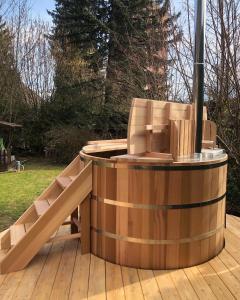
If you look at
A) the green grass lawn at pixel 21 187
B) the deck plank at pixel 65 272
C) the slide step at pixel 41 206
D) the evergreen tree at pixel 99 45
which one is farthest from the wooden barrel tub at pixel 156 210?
the evergreen tree at pixel 99 45

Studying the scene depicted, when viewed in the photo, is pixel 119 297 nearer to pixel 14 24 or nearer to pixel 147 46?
pixel 147 46

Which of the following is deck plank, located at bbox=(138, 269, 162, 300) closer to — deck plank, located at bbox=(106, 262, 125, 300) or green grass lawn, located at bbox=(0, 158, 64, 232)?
deck plank, located at bbox=(106, 262, 125, 300)

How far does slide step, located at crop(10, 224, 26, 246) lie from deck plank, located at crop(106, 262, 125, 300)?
957mm

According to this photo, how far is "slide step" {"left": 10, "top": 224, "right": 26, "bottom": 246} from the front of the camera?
3551 mm

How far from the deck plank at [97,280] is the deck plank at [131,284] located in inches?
7.5

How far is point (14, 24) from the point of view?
608 inches

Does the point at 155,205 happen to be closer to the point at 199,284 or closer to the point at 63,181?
the point at 199,284

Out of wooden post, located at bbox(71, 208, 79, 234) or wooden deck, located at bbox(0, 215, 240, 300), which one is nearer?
wooden deck, located at bbox(0, 215, 240, 300)

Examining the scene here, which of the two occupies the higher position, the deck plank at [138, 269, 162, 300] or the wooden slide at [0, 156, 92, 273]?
the wooden slide at [0, 156, 92, 273]

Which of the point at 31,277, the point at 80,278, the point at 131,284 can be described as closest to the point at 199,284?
the point at 131,284

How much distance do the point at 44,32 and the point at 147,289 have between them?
51.9ft

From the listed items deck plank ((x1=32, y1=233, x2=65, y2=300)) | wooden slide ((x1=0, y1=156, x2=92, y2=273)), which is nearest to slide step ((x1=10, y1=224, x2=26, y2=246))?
wooden slide ((x1=0, y1=156, x2=92, y2=273))

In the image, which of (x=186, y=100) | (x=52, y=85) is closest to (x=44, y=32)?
(x=52, y=85)

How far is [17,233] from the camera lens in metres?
3.69
